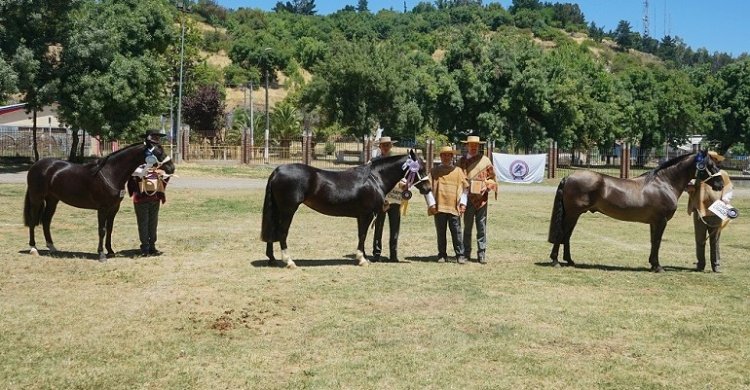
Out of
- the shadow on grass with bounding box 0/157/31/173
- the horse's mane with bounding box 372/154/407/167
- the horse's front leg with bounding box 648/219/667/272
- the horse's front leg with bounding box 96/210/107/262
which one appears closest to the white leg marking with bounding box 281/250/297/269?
the horse's mane with bounding box 372/154/407/167

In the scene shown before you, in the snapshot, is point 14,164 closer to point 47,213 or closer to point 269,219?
point 47,213

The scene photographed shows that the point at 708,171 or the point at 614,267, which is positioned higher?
the point at 708,171

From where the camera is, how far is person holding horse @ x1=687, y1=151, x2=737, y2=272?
40.2ft

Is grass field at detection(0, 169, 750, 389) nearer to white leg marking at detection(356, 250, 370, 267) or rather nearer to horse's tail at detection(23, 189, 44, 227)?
white leg marking at detection(356, 250, 370, 267)

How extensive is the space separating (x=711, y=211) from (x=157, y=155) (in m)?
9.58

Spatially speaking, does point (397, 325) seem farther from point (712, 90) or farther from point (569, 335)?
point (712, 90)

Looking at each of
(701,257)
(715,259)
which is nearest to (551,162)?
(701,257)

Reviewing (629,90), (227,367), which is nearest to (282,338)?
(227,367)

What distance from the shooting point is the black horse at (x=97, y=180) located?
39.6 feet

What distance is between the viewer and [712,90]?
70562 mm

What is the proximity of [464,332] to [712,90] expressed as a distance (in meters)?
71.6

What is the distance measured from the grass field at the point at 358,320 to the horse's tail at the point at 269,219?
53 cm

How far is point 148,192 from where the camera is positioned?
40.7 ft

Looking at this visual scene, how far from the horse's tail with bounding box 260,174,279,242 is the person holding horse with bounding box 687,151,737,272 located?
7.27 meters
